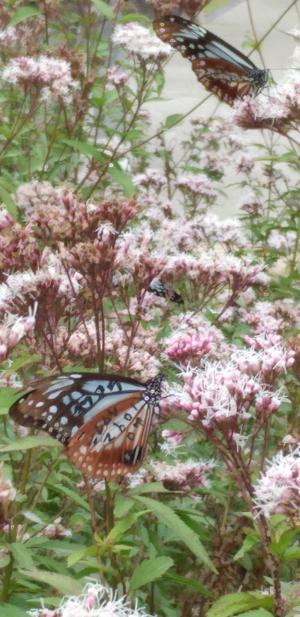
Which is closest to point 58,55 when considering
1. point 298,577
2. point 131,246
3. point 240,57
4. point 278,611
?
point 240,57

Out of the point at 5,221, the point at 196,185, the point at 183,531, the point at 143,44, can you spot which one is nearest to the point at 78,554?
the point at 183,531

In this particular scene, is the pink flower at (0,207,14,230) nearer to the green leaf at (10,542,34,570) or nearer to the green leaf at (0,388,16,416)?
the green leaf at (0,388,16,416)

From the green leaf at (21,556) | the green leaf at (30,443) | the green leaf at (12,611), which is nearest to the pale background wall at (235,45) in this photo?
the green leaf at (30,443)

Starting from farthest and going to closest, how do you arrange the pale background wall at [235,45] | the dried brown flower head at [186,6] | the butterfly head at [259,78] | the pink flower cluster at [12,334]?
the pale background wall at [235,45], the dried brown flower head at [186,6], the butterfly head at [259,78], the pink flower cluster at [12,334]

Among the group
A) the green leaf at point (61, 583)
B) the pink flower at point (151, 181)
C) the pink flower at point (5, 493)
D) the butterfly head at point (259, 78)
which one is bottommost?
the green leaf at point (61, 583)

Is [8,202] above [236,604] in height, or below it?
above

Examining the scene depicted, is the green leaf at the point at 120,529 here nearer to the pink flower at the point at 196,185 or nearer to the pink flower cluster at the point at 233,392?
the pink flower cluster at the point at 233,392

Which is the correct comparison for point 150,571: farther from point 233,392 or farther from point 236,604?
point 233,392
